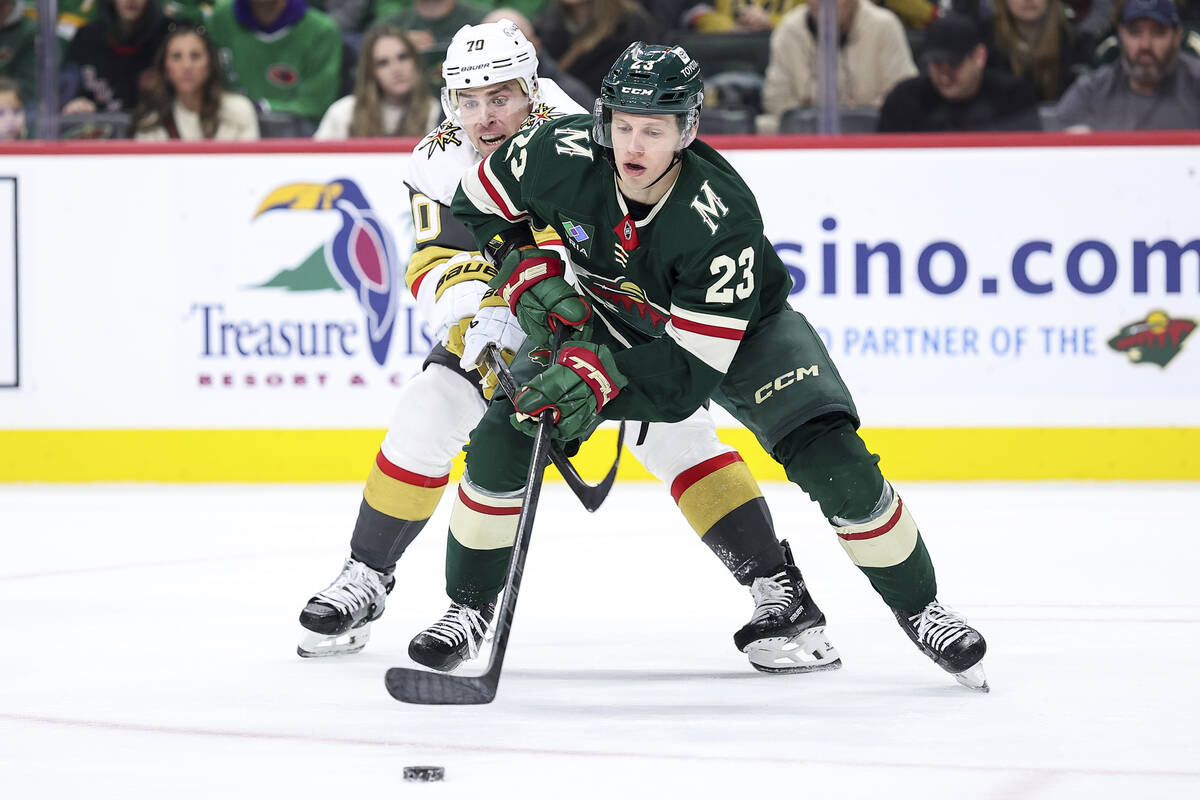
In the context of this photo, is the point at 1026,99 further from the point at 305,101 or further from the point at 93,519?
the point at 93,519

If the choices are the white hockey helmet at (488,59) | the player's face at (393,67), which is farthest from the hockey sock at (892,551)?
the player's face at (393,67)

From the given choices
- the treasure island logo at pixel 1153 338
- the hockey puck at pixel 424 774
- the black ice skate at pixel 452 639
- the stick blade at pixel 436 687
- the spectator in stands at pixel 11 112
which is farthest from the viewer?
the spectator in stands at pixel 11 112

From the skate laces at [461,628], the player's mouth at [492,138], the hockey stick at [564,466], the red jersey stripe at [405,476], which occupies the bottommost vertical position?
the skate laces at [461,628]

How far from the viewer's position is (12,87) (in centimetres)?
582

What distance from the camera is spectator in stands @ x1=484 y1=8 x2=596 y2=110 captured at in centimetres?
563

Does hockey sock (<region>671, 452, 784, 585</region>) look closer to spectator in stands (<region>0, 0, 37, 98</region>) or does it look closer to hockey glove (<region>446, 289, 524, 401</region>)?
hockey glove (<region>446, 289, 524, 401</region>)

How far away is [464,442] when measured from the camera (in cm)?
312

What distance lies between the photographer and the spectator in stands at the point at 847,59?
565 cm

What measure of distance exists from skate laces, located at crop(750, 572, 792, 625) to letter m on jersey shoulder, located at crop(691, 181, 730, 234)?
0.70m

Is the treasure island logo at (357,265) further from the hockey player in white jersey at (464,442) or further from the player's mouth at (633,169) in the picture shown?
the player's mouth at (633,169)

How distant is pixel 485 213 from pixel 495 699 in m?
0.82

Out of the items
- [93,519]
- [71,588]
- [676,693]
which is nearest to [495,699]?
[676,693]

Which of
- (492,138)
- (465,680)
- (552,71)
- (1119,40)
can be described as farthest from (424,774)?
(1119,40)

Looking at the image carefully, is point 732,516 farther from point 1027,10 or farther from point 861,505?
point 1027,10
